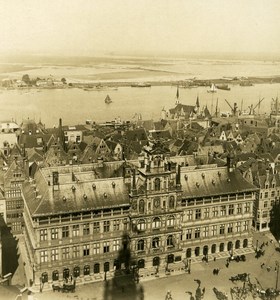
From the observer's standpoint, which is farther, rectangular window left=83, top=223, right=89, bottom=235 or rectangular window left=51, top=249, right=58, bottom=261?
rectangular window left=83, top=223, right=89, bottom=235

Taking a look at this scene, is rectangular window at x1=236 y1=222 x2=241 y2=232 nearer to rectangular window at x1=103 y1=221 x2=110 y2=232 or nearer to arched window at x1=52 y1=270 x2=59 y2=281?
rectangular window at x1=103 y1=221 x2=110 y2=232

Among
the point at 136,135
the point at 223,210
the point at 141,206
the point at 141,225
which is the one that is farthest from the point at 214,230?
the point at 136,135

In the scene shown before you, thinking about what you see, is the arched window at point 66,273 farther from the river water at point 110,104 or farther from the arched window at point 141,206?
the river water at point 110,104

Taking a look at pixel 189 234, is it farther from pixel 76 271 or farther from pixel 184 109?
pixel 184 109

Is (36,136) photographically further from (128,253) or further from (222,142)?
(128,253)

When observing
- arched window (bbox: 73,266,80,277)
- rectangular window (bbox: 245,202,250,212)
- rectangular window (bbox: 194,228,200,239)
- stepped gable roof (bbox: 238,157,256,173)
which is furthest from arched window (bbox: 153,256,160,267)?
stepped gable roof (bbox: 238,157,256,173)

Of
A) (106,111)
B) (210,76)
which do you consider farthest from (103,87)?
(210,76)

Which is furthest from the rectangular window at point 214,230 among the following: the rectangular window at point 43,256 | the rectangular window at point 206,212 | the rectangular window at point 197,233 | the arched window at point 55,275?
the rectangular window at point 43,256
